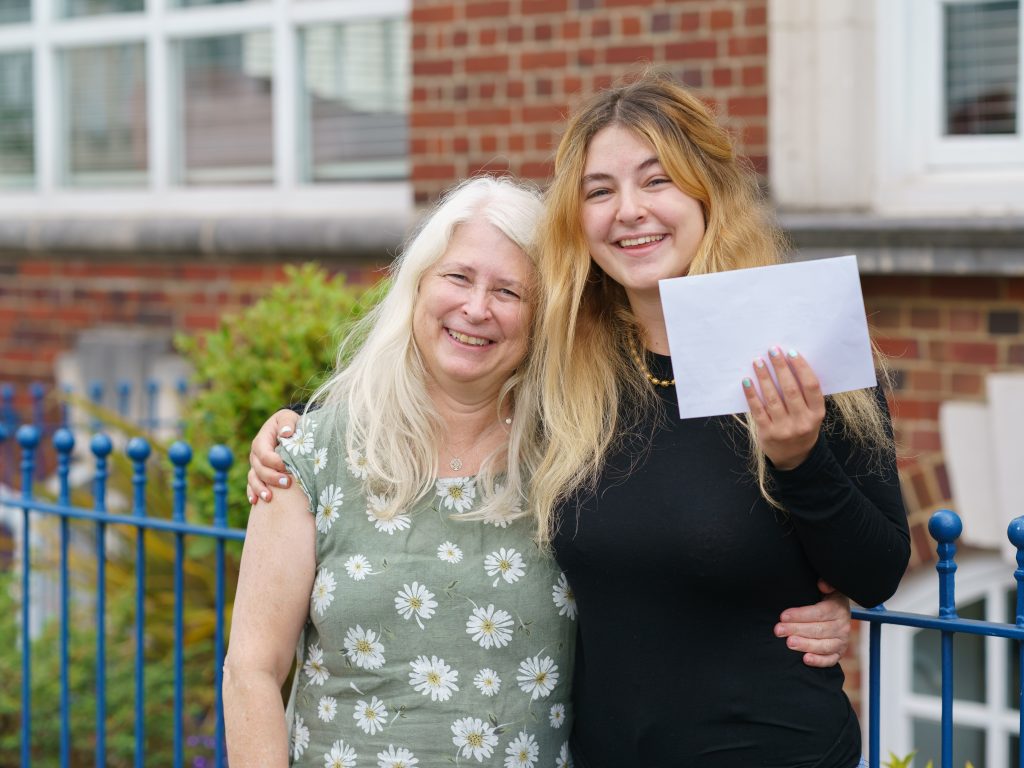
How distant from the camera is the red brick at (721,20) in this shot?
4391 millimetres

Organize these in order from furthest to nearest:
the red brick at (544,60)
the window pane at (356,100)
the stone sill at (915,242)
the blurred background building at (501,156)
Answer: the window pane at (356,100), the red brick at (544,60), the blurred background building at (501,156), the stone sill at (915,242)

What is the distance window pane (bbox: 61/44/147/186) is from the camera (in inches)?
262

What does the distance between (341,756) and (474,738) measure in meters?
0.22

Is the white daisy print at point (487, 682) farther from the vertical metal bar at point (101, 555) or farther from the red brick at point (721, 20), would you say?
the red brick at point (721, 20)

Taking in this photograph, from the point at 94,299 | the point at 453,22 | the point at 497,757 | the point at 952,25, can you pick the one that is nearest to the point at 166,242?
the point at 94,299

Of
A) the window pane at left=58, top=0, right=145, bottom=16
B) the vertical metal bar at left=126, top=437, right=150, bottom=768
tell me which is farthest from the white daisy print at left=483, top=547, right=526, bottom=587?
the window pane at left=58, top=0, right=145, bottom=16

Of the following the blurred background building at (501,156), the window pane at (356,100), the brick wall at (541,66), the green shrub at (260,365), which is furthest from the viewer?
the window pane at (356,100)

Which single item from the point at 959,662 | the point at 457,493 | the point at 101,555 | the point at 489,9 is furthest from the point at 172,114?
the point at 457,493

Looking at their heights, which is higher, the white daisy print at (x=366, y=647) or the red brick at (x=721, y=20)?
the red brick at (x=721, y=20)

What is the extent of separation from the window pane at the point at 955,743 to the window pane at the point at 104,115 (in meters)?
4.56

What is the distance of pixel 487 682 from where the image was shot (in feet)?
6.86

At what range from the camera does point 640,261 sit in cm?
209

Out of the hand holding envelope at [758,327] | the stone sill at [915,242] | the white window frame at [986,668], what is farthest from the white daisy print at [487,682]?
the white window frame at [986,668]

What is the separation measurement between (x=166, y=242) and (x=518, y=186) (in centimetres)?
395
